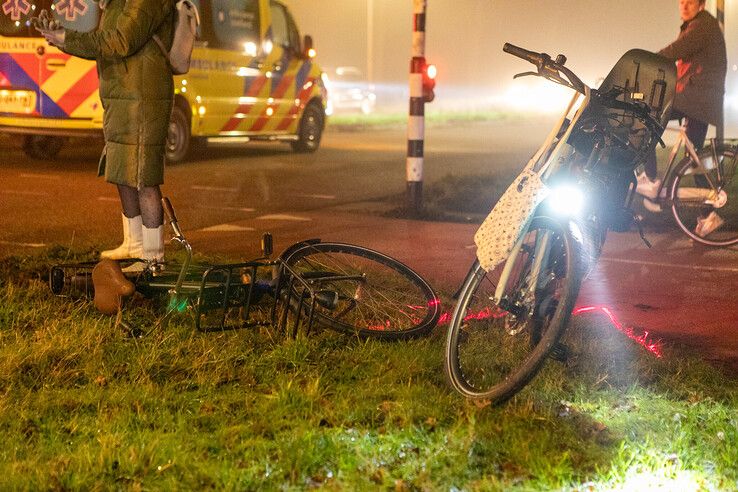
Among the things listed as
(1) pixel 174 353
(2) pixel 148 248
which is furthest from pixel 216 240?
(1) pixel 174 353

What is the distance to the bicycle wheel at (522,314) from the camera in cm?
397

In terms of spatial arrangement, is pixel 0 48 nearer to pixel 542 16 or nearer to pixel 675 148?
pixel 675 148

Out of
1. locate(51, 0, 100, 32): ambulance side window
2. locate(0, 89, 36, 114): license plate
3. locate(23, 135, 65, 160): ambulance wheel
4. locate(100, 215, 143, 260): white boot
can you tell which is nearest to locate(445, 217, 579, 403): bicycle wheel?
locate(100, 215, 143, 260): white boot

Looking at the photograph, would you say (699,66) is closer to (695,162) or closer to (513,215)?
(695,162)

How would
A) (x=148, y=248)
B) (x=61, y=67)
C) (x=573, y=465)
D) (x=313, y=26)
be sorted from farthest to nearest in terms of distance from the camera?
1. (x=313, y=26)
2. (x=61, y=67)
3. (x=148, y=248)
4. (x=573, y=465)

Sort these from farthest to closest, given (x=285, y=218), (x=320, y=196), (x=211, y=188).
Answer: (x=211, y=188) → (x=320, y=196) → (x=285, y=218)

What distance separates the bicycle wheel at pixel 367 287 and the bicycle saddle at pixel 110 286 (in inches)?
28.8

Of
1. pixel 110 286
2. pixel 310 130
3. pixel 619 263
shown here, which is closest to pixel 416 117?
pixel 619 263

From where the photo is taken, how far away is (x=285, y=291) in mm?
5141

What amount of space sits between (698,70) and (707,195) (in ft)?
2.93

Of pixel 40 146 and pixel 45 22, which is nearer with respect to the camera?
pixel 45 22

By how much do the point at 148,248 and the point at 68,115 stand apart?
770 cm

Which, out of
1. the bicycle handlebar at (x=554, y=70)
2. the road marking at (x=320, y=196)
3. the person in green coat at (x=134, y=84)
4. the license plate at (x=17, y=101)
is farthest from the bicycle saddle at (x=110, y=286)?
the license plate at (x=17, y=101)

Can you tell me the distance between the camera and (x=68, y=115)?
42.8ft
